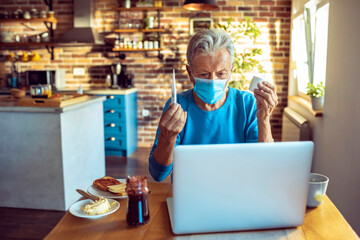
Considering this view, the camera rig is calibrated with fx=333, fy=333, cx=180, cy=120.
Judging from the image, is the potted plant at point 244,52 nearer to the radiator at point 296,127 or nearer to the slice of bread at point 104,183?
the radiator at point 296,127

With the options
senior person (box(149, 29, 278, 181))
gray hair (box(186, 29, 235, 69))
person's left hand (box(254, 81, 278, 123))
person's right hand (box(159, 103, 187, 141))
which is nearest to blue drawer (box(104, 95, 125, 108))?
senior person (box(149, 29, 278, 181))

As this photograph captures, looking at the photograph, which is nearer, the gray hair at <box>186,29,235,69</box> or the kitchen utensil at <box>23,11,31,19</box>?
the gray hair at <box>186,29,235,69</box>

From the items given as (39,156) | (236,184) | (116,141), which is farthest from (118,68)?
(236,184)

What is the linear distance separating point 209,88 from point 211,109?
215 millimetres

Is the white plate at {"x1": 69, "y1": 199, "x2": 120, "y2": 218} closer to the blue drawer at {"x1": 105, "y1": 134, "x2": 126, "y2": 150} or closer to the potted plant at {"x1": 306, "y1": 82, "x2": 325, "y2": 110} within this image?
the potted plant at {"x1": 306, "y1": 82, "x2": 325, "y2": 110}

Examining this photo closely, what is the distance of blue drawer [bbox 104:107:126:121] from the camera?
174 inches

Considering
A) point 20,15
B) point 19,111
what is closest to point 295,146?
point 19,111

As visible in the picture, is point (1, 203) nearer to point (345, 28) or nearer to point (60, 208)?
point (60, 208)

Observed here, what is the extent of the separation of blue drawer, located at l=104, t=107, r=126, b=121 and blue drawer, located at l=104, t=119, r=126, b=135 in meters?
0.05

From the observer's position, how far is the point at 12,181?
2781mm

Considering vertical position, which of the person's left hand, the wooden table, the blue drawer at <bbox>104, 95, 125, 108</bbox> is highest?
the person's left hand

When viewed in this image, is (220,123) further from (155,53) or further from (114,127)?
(155,53)

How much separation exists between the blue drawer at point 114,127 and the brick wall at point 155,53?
0.60m

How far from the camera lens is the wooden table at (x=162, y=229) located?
0.89 m
